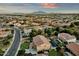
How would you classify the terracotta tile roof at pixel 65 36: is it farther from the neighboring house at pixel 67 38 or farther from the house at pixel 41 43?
the house at pixel 41 43

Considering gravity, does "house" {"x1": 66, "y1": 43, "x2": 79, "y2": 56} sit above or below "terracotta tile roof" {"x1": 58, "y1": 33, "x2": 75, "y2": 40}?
below

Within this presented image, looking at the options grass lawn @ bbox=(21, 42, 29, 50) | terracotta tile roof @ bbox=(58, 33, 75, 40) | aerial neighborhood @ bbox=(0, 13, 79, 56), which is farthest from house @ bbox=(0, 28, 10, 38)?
terracotta tile roof @ bbox=(58, 33, 75, 40)

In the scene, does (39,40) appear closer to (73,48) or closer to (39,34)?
(39,34)

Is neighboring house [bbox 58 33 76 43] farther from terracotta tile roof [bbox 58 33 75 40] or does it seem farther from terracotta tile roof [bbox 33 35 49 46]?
terracotta tile roof [bbox 33 35 49 46]

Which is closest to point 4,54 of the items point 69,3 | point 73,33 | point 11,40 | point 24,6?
point 11,40

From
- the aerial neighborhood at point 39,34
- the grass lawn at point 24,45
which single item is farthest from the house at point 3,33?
the grass lawn at point 24,45

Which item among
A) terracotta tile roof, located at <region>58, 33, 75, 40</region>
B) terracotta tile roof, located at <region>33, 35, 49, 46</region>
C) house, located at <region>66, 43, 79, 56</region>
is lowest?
house, located at <region>66, 43, 79, 56</region>

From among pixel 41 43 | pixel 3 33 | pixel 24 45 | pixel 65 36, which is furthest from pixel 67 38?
pixel 3 33
